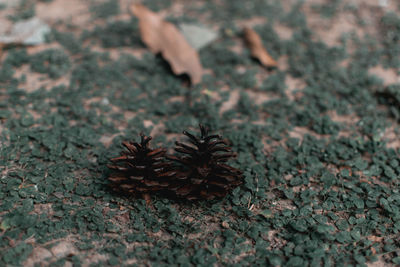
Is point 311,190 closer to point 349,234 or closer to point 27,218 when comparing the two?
point 349,234

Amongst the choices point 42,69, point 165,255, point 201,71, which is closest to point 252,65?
point 201,71

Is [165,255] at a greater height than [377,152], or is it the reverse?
[377,152]

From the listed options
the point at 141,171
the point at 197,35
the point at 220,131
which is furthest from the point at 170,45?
the point at 141,171

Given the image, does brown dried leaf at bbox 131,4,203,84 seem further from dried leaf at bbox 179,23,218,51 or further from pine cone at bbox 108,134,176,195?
pine cone at bbox 108,134,176,195

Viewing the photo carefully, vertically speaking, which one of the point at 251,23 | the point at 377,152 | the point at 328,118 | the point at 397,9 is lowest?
the point at 377,152

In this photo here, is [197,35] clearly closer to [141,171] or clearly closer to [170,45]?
[170,45]

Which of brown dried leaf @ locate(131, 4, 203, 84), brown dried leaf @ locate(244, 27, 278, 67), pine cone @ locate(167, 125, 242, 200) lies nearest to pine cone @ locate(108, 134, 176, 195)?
pine cone @ locate(167, 125, 242, 200)
